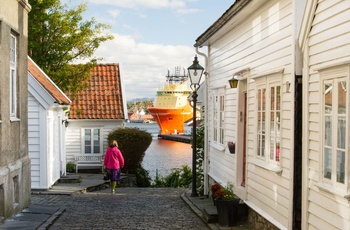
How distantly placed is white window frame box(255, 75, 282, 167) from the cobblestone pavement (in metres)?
2.30

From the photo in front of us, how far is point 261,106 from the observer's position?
1004cm

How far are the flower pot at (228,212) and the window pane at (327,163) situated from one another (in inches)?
161

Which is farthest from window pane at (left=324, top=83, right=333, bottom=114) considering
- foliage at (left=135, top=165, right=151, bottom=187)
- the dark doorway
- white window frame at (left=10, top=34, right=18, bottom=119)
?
foliage at (left=135, top=165, right=151, bottom=187)

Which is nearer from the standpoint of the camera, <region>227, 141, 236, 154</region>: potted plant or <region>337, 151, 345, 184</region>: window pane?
<region>337, 151, 345, 184</region>: window pane

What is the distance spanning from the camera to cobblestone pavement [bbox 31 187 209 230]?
11.6 meters

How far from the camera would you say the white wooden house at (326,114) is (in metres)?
6.39

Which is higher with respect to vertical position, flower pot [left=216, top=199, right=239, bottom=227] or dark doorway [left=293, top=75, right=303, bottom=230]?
dark doorway [left=293, top=75, right=303, bottom=230]

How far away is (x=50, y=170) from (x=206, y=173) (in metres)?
5.21

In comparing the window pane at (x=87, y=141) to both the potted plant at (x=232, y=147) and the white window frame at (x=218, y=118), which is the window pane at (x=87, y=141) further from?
the potted plant at (x=232, y=147)

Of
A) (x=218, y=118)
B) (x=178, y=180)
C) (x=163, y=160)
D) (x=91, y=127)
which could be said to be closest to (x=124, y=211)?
(x=218, y=118)

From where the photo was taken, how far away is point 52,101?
17297mm

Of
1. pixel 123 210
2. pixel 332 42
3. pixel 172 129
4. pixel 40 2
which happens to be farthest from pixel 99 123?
pixel 172 129

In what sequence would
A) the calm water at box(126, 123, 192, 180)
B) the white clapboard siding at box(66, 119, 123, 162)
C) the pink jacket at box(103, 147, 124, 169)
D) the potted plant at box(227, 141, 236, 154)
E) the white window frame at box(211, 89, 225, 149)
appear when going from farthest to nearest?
the calm water at box(126, 123, 192, 180) → the white clapboard siding at box(66, 119, 123, 162) → the pink jacket at box(103, 147, 124, 169) → the white window frame at box(211, 89, 225, 149) → the potted plant at box(227, 141, 236, 154)

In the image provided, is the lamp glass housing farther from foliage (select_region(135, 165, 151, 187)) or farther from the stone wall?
foliage (select_region(135, 165, 151, 187))
